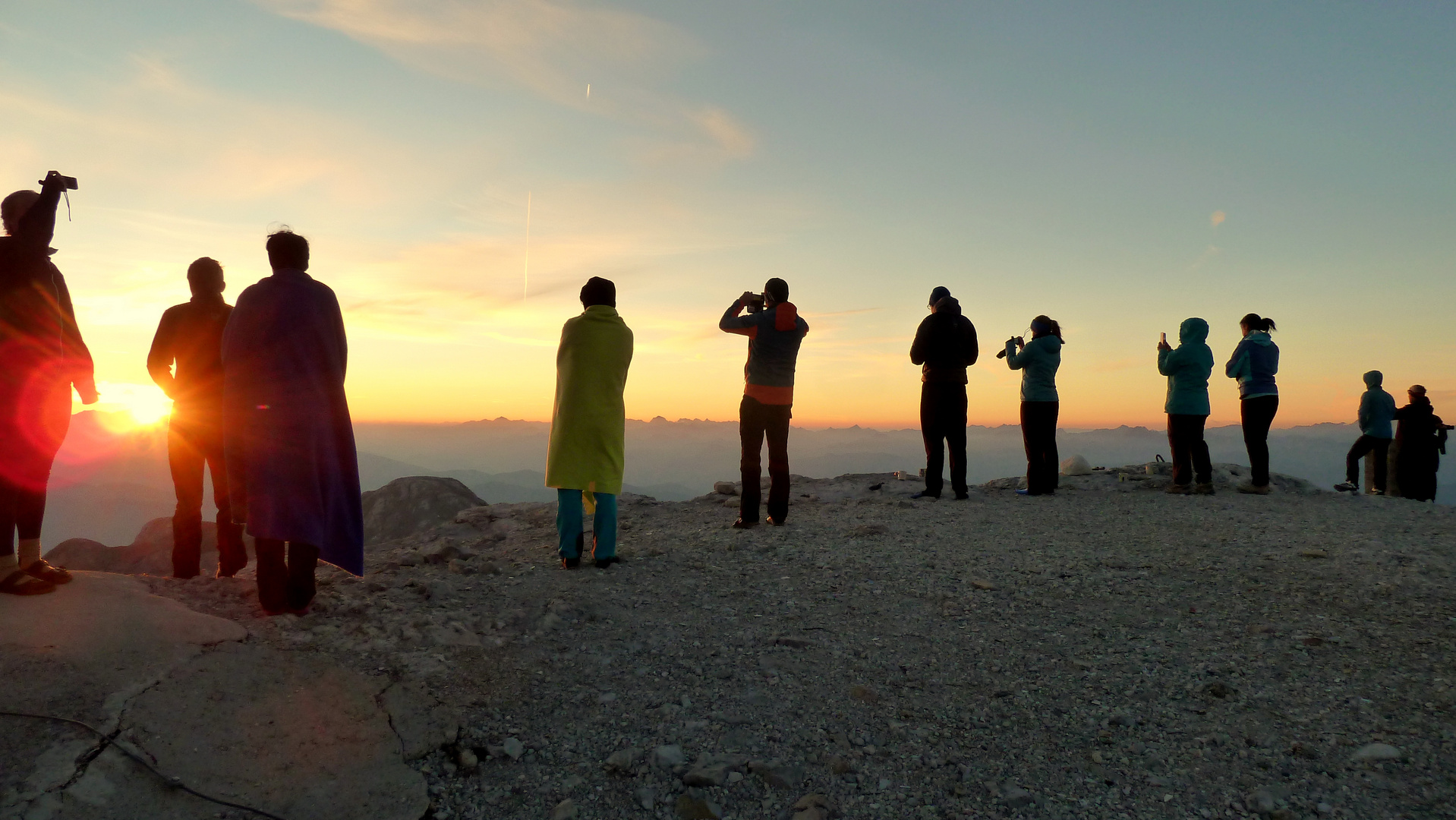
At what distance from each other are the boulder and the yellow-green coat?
327 inches

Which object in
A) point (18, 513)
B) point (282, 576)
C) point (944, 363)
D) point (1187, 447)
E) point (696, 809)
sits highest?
point (944, 363)

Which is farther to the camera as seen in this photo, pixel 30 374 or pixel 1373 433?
pixel 1373 433

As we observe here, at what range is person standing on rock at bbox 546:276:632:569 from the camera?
5.95 meters

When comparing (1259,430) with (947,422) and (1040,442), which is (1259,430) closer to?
(1040,442)

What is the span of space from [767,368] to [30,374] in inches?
219

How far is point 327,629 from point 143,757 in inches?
47.1

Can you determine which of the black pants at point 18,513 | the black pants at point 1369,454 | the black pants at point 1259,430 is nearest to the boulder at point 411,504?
the black pants at point 18,513

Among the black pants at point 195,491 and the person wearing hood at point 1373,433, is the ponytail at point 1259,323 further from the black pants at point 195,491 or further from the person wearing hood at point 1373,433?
the black pants at point 195,491

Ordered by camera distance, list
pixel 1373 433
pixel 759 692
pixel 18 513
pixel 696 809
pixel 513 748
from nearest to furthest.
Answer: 1. pixel 696 809
2. pixel 513 748
3. pixel 759 692
4. pixel 18 513
5. pixel 1373 433

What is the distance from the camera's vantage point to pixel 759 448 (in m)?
7.71

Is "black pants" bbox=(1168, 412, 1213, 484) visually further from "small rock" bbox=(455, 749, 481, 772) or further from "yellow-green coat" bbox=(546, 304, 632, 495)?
"small rock" bbox=(455, 749, 481, 772)

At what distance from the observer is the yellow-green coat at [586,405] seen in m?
5.94

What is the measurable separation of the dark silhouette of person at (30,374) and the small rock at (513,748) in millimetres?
2683

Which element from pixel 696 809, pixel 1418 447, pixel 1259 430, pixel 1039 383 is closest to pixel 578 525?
pixel 696 809
